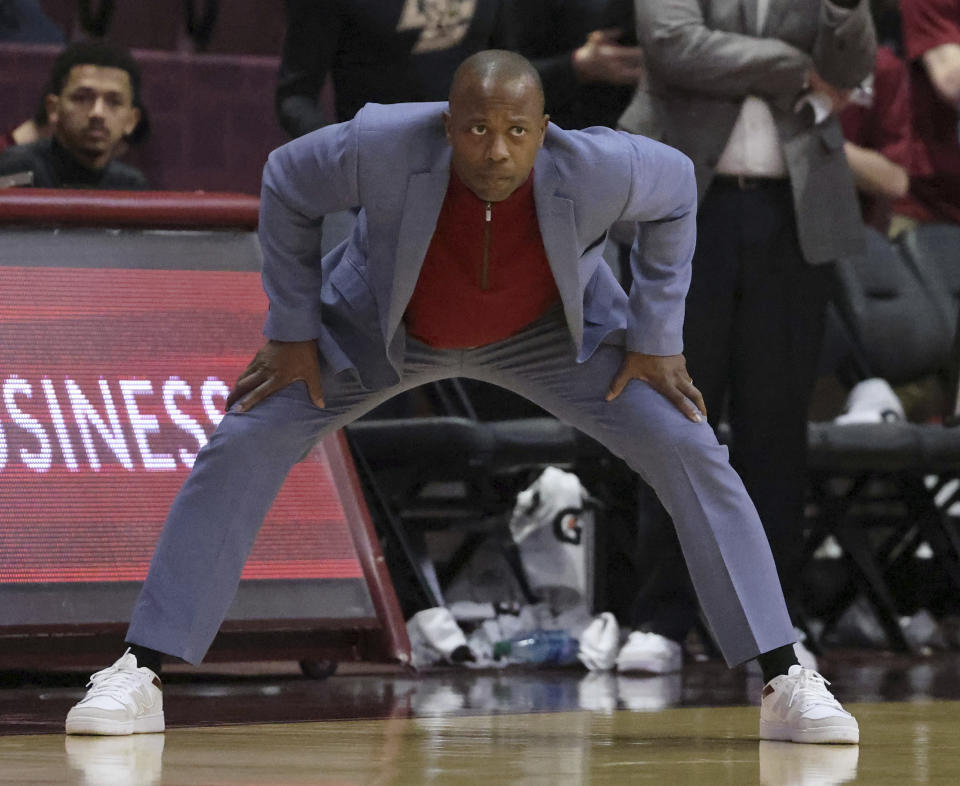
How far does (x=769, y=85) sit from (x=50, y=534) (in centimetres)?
213

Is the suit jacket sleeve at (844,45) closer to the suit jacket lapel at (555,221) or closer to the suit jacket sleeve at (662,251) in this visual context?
the suit jacket sleeve at (662,251)

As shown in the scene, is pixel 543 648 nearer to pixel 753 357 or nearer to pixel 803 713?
pixel 753 357

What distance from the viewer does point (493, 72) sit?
2.77m

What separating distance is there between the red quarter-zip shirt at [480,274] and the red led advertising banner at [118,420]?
37.5 inches

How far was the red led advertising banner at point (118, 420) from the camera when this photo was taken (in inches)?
146

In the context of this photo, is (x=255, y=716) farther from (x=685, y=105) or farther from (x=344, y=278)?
(x=685, y=105)

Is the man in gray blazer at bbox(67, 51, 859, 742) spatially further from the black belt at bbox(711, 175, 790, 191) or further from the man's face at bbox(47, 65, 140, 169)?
the man's face at bbox(47, 65, 140, 169)

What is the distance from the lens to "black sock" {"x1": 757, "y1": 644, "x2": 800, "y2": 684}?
9.96 ft

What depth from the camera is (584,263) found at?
3041 mm

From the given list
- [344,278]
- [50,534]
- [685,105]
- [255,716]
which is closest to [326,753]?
[255,716]

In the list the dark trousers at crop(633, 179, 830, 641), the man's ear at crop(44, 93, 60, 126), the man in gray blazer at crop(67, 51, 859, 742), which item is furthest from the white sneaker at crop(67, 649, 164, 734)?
the man's ear at crop(44, 93, 60, 126)

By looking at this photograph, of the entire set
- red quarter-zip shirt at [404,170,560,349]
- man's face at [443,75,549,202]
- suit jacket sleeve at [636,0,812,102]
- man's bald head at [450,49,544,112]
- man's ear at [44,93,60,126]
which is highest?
suit jacket sleeve at [636,0,812,102]

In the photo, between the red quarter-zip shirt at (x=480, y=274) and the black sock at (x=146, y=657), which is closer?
the red quarter-zip shirt at (x=480, y=274)

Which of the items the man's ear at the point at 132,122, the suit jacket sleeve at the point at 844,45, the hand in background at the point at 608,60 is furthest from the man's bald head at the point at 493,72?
the man's ear at the point at 132,122
